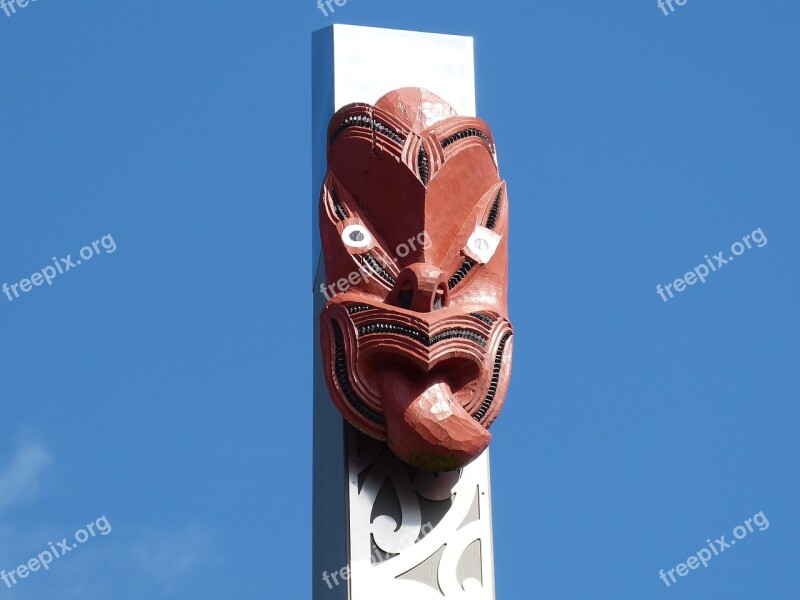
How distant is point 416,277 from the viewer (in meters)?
18.8

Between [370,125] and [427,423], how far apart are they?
3.51 meters

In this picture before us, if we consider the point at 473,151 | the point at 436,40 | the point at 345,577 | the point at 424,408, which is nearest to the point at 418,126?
the point at 473,151

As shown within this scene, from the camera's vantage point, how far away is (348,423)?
763 inches

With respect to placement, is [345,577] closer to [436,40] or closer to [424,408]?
[424,408]

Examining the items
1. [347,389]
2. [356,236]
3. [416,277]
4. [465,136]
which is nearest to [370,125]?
[465,136]

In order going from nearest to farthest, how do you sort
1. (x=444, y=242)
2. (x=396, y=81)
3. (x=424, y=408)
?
(x=424, y=408) < (x=444, y=242) < (x=396, y=81)

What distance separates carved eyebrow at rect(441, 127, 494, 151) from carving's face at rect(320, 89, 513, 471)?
14 millimetres

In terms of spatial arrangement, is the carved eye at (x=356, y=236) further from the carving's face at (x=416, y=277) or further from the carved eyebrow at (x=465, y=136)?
the carved eyebrow at (x=465, y=136)

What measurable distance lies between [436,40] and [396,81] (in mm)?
762

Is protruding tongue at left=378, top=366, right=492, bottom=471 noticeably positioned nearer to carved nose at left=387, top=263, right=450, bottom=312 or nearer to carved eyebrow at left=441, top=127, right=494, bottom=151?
carved nose at left=387, top=263, right=450, bottom=312

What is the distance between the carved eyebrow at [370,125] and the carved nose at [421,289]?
1.59m

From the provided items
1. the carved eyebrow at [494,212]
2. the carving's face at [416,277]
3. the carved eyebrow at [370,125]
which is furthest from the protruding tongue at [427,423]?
the carved eyebrow at [370,125]

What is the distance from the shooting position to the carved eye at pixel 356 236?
771 inches

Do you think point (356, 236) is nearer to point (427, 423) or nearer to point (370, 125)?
point (370, 125)
